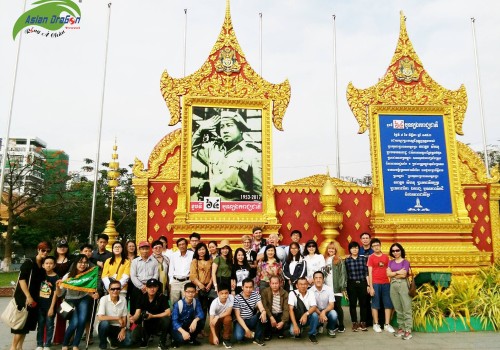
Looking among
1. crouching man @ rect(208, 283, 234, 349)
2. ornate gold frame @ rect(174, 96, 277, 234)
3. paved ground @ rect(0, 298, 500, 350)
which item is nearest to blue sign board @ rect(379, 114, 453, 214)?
ornate gold frame @ rect(174, 96, 277, 234)

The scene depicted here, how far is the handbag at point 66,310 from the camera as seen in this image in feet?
16.8

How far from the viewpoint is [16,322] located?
16.1 feet

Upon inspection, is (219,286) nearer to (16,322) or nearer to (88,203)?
(16,322)

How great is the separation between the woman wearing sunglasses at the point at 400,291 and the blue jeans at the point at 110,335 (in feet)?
12.3

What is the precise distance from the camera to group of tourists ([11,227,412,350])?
5.17m

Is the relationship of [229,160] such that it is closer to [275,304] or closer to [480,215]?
[275,304]

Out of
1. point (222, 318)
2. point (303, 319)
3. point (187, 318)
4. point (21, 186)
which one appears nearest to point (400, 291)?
point (303, 319)

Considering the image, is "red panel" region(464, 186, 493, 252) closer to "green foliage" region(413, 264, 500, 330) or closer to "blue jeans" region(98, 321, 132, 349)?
"green foliage" region(413, 264, 500, 330)

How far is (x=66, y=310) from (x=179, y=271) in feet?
5.42

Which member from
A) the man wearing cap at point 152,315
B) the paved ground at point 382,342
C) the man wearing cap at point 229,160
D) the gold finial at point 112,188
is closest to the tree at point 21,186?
the gold finial at point 112,188

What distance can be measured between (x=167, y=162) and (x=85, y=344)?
499 centimetres

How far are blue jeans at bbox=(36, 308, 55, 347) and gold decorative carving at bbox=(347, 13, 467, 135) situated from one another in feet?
25.9

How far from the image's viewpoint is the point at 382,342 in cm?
538

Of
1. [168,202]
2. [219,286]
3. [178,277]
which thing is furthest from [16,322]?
[168,202]
